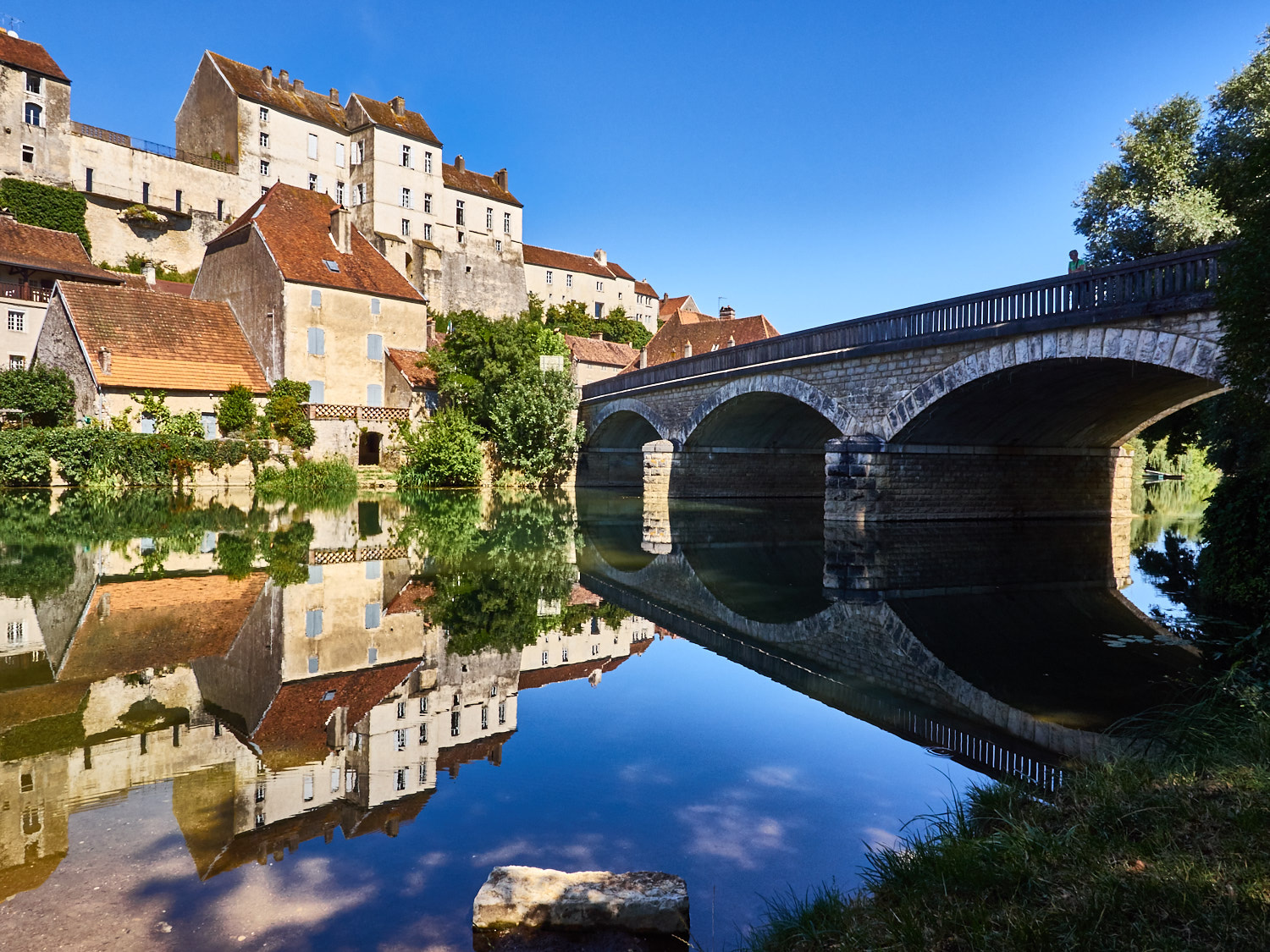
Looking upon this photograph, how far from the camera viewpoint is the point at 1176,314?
42.1ft

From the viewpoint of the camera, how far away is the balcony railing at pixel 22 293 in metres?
35.4

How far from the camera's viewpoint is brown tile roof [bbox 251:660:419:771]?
16.6 feet

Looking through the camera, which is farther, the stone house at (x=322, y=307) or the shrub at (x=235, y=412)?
the stone house at (x=322, y=307)

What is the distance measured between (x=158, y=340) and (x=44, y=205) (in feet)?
61.8

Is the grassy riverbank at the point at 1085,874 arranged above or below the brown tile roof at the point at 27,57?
below

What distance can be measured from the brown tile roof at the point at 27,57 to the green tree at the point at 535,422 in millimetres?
33991

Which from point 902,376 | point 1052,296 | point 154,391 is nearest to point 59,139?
point 154,391

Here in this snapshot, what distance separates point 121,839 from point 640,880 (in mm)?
2399

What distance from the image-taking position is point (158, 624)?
27.6 ft

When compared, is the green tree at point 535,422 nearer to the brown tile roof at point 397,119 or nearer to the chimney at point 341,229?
the chimney at point 341,229

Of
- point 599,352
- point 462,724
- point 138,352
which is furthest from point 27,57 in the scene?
point 462,724

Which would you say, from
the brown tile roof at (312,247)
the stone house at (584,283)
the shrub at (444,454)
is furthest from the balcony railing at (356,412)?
the stone house at (584,283)

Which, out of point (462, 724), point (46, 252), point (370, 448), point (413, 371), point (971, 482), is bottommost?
point (462, 724)

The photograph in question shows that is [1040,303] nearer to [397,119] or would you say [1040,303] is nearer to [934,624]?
[934,624]
